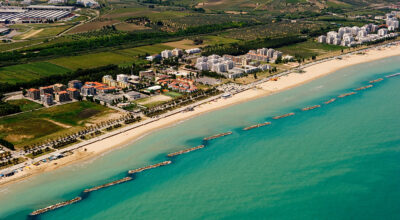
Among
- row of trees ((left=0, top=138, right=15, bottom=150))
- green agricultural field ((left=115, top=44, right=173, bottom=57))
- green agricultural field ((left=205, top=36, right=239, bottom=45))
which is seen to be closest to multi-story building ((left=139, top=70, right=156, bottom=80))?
green agricultural field ((left=115, top=44, right=173, bottom=57))

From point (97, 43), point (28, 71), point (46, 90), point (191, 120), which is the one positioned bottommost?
point (191, 120)

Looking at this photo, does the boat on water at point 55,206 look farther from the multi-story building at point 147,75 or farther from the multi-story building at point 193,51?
the multi-story building at point 193,51

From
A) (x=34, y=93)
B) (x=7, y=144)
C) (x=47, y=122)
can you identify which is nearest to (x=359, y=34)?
(x=34, y=93)

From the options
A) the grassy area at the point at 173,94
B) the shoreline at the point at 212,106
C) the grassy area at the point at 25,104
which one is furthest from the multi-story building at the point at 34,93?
the shoreline at the point at 212,106

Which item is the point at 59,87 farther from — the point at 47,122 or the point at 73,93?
the point at 47,122

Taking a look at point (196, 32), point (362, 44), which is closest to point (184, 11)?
point (196, 32)

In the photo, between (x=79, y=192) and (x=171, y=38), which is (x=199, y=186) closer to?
(x=79, y=192)
